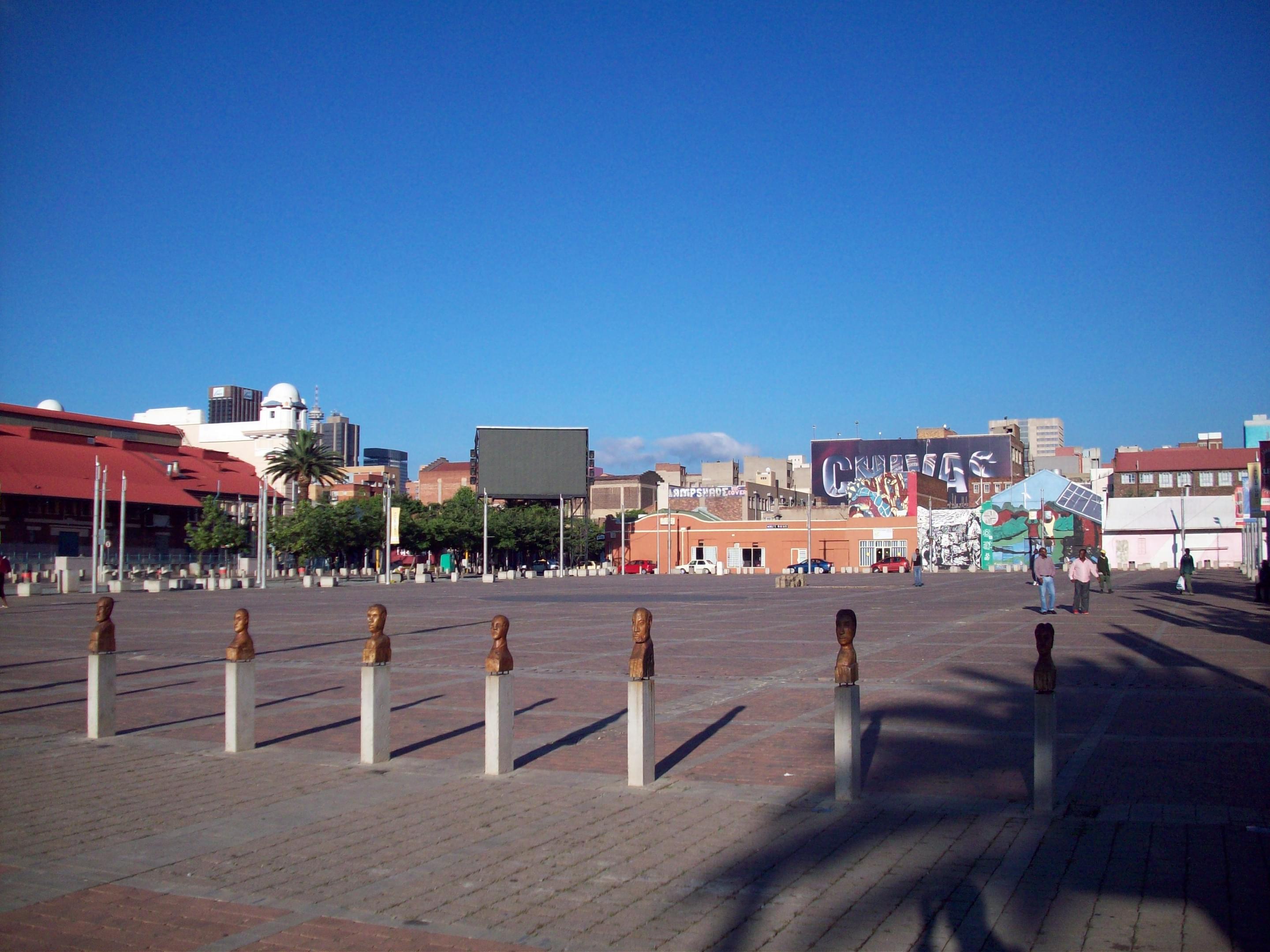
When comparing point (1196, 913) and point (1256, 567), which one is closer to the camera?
point (1196, 913)

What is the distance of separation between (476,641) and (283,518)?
2160 inches

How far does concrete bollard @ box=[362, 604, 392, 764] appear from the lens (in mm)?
8938

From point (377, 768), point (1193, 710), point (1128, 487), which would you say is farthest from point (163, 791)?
point (1128, 487)

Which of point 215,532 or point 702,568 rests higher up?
point 215,532

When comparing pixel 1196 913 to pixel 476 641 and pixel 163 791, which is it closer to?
pixel 163 791

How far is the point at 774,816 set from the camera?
23.7 ft

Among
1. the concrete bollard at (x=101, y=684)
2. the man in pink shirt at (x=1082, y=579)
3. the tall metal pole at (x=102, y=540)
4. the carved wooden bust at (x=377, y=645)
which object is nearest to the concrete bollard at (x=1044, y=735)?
the carved wooden bust at (x=377, y=645)

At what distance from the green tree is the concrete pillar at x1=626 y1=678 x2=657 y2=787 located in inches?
2519

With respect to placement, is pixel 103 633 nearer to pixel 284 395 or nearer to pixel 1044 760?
pixel 1044 760

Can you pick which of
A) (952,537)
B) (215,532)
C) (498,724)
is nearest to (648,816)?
(498,724)

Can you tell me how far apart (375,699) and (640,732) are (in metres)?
2.35

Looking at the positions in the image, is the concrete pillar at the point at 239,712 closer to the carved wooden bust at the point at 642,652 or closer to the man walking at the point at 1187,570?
the carved wooden bust at the point at 642,652

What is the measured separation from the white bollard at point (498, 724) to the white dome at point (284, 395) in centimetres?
14522

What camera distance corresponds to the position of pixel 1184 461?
116m
